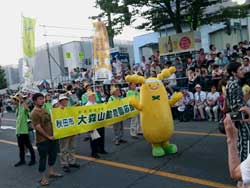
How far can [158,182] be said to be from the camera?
5.74 meters

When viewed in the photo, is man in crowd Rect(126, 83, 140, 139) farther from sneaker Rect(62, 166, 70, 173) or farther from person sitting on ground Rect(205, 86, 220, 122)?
sneaker Rect(62, 166, 70, 173)

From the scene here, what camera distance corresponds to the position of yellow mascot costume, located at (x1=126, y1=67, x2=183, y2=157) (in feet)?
23.2

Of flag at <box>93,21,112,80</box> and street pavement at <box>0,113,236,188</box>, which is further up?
flag at <box>93,21,112,80</box>

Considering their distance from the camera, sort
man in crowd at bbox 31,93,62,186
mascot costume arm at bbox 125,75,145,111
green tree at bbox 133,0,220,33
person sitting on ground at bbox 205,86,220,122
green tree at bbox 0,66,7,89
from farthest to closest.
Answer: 1. green tree at bbox 0,66,7,89
2. green tree at bbox 133,0,220,33
3. person sitting on ground at bbox 205,86,220,122
4. mascot costume arm at bbox 125,75,145,111
5. man in crowd at bbox 31,93,62,186

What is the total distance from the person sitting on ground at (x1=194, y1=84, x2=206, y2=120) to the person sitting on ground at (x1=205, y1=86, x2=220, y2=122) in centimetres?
18

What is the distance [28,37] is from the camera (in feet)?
39.3

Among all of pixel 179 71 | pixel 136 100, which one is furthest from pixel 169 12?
pixel 136 100

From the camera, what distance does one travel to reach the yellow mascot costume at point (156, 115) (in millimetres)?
7062

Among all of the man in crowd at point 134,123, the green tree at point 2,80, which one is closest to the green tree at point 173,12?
the man in crowd at point 134,123

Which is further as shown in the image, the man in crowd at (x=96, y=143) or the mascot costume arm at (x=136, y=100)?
the man in crowd at (x=96, y=143)

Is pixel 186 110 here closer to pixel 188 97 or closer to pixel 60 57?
pixel 188 97

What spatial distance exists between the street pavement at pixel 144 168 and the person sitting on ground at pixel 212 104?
1469mm

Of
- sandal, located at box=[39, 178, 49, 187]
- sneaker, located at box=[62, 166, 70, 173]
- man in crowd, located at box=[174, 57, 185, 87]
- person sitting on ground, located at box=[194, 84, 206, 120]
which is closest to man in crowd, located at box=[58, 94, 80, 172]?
sneaker, located at box=[62, 166, 70, 173]

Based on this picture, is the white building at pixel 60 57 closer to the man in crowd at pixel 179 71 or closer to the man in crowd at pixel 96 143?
the man in crowd at pixel 179 71
